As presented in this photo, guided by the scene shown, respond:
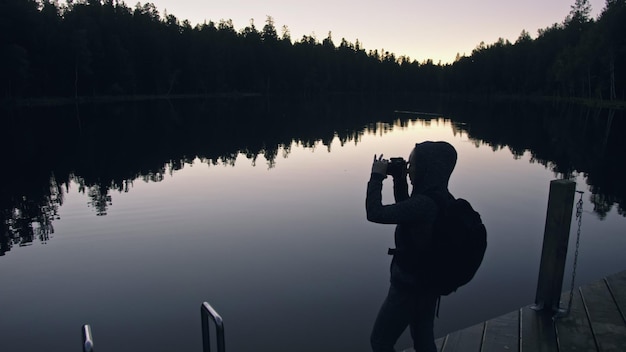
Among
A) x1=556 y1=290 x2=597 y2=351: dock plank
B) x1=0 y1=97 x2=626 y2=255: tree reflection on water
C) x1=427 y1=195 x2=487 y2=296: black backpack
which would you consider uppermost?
x1=427 y1=195 x2=487 y2=296: black backpack

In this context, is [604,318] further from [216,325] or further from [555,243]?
[216,325]

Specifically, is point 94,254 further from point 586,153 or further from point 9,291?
point 586,153

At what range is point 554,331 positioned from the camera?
15.8 feet

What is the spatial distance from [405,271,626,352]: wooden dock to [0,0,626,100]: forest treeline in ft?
185

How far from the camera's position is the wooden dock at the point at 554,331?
449 centimetres

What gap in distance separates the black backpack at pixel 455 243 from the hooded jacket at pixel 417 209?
5 centimetres

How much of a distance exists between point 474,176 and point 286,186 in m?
7.46

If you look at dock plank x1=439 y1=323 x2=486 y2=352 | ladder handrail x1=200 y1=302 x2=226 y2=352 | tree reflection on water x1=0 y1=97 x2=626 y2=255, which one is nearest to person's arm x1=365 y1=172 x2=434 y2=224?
ladder handrail x1=200 y1=302 x2=226 y2=352

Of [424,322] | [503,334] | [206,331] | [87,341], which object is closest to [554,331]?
[503,334]

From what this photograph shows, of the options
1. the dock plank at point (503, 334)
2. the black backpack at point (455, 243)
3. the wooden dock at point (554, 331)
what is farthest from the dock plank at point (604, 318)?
the black backpack at point (455, 243)

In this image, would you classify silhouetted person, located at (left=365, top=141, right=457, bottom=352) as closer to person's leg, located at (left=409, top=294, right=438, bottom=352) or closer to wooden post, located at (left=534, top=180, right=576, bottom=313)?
person's leg, located at (left=409, top=294, right=438, bottom=352)

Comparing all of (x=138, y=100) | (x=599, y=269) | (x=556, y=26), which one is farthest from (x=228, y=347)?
(x=556, y=26)

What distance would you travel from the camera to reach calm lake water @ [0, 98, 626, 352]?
20.5 feet

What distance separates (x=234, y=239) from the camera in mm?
9891
